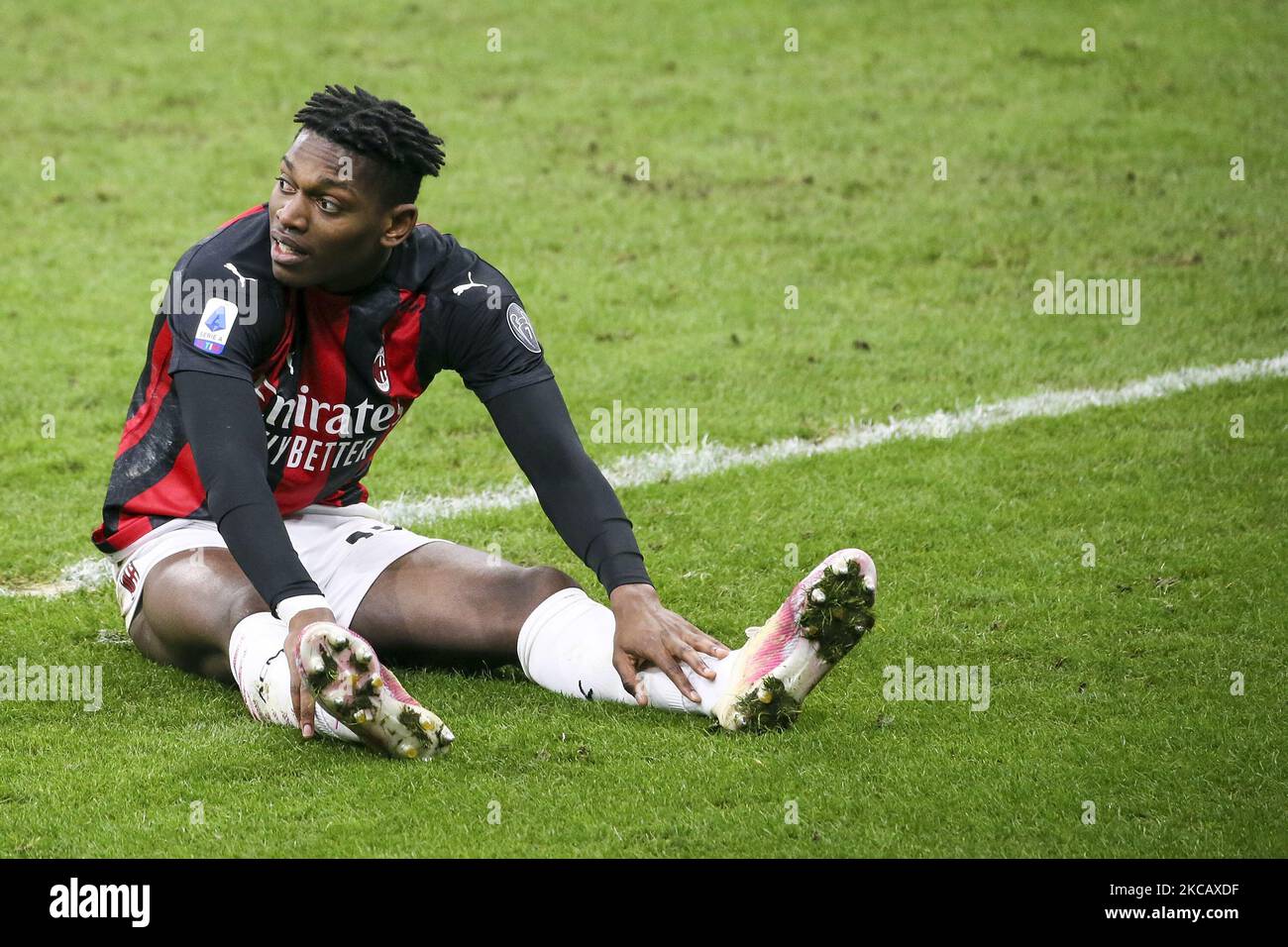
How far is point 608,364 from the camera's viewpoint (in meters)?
8.70

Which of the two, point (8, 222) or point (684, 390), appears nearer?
point (684, 390)

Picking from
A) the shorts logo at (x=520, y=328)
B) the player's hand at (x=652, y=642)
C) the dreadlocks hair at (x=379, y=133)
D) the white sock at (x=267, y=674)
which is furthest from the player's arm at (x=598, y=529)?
the white sock at (x=267, y=674)

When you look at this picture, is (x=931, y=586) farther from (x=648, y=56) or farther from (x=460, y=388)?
(x=648, y=56)

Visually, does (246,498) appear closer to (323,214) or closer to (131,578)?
(323,214)

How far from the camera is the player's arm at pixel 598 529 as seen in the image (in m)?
4.55

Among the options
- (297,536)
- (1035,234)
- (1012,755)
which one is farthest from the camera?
(1035,234)

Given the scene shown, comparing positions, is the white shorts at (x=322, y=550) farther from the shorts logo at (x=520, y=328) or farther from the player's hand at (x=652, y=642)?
the player's hand at (x=652, y=642)

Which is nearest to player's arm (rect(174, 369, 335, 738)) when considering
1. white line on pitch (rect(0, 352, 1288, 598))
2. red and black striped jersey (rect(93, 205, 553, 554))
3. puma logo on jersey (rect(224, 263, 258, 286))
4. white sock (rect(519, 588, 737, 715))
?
red and black striped jersey (rect(93, 205, 553, 554))

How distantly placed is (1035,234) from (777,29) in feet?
16.9

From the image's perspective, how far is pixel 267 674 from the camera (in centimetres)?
450

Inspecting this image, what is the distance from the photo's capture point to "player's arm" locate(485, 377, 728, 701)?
179 inches

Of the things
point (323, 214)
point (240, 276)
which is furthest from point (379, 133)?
point (240, 276)

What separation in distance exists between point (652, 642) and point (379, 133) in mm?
1480

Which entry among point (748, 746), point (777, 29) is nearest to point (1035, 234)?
point (777, 29)
